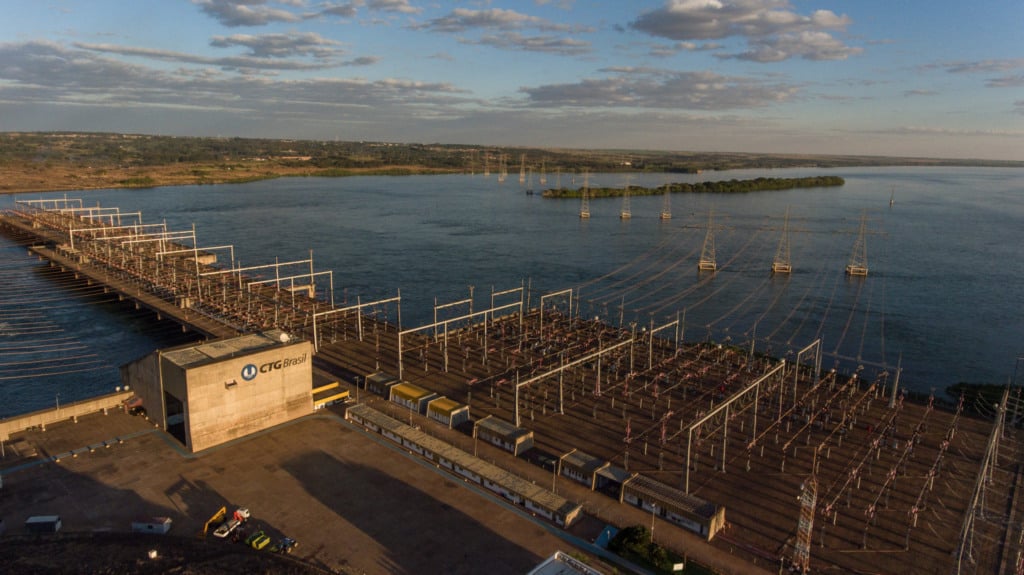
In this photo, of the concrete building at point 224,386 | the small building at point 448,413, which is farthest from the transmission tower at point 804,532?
the concrete building at point 224,386

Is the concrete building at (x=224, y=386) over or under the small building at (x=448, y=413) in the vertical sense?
over

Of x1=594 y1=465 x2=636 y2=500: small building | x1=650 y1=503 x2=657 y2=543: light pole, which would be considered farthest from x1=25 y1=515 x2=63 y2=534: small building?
x1=650 y1=503 x2=657 y2=543: light pole

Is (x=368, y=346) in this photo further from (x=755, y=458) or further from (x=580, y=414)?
(x=755, y=458)

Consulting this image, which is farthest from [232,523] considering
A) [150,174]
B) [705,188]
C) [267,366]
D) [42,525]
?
[150,174]

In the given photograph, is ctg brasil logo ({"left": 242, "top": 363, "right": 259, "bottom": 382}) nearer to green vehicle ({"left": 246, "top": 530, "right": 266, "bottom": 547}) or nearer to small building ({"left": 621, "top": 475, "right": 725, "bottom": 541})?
green vehicle ({"left": 246, "top": 530, "right": 266, "bottom": 547})

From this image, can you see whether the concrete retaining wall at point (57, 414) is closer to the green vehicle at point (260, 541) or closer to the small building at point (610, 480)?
Answer: the green vehicle at point (260, 541)

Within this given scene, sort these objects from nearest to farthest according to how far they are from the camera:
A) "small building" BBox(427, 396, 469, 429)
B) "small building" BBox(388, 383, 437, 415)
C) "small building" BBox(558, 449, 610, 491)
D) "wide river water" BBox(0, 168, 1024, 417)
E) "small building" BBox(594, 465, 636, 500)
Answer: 1. "small building" BBox(594, 465, 636, 500)
2. "small building" BBox(558, 449, 610, 491)
3. "small building" BBox(427, 396, 469, 429)
4. "small building" BBox(388, 383, 437, 415)
5. "wide river water" BBox(0, 168, 1024, 417)

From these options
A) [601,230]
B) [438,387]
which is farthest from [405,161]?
[438,387]
